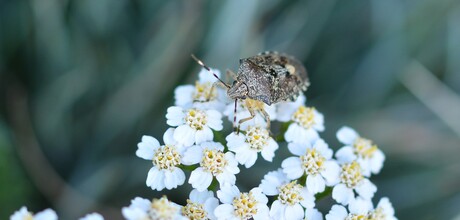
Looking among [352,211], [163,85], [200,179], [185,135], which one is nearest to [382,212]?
[352,211]

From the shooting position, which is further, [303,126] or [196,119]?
[303,126]

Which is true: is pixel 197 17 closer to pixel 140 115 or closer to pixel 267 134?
pixel 140 115

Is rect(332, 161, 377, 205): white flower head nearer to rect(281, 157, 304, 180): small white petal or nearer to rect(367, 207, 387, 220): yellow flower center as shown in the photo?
rect(367, 207, 387, 220): yellow flower center

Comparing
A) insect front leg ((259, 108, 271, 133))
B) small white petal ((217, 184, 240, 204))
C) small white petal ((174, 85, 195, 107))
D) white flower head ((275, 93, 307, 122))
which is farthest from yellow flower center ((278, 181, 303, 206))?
small white petal ((174, 85, 195, 107))

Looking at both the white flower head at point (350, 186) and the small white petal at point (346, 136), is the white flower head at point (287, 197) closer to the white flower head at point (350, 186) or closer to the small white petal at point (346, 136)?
the white flower head at point (350, 186)

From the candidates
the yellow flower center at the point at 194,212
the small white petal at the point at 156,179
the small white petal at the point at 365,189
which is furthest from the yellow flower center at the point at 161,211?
the small white petal at the point at 365,189

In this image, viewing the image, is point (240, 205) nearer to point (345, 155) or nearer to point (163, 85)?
point (345, 155)
